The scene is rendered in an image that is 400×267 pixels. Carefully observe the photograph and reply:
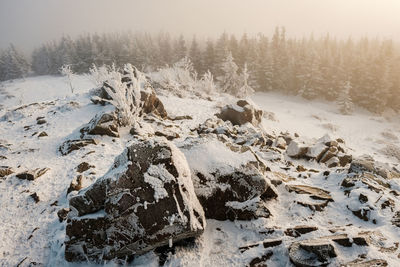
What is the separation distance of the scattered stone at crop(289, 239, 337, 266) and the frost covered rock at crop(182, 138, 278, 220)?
1.17 meters

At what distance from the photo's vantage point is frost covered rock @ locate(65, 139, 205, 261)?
3.83 meters

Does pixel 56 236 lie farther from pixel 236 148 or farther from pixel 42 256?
pixel 236 148

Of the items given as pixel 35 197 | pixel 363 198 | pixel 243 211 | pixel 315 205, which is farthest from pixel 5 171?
pixel 363 198

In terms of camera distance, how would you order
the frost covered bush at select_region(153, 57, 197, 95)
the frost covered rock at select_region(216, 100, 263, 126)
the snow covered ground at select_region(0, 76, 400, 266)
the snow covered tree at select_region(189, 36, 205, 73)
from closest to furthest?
the snow covered ground at select_region(0, 76, 400, 266), the frost covered rock at select_region(216, 100, 263, 126), the frost covered bush at select_region(153, 57, 197, 95), the snow covered tree at select_region(189, 36, 205, 73)

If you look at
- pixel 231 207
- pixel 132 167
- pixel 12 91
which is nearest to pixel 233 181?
pixel 231 207

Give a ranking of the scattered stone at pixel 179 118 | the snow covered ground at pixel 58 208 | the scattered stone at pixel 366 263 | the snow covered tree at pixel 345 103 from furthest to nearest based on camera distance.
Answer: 1. the snow covered tree at pixel 345 103
2. the scattered stone at pixel 179 118
3. the snow covered ground at pixel 58 208
4. the scattered stone at pixel 366 263

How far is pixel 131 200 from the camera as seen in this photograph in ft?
12.9

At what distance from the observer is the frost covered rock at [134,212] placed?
12.6 feet

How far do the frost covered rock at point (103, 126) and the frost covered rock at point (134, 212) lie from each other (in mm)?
5759

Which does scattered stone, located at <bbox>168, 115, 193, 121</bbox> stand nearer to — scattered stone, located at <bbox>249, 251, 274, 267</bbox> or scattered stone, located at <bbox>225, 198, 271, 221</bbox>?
scattered stone, located at <bbox>225, 198, 271, 221</bbox>

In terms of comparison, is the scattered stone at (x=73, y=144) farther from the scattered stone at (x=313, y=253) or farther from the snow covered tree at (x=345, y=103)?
the snow covered tree at (x=345, y=103)

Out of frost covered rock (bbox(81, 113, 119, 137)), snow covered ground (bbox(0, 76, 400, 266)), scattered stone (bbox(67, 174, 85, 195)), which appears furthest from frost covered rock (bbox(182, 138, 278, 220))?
frost covered rock (bbox(81, 113, 119, 137))

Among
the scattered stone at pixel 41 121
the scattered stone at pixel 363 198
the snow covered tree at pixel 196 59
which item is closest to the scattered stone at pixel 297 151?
the scattered stone at pixel 363 198

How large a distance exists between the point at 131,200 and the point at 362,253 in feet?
12.9
